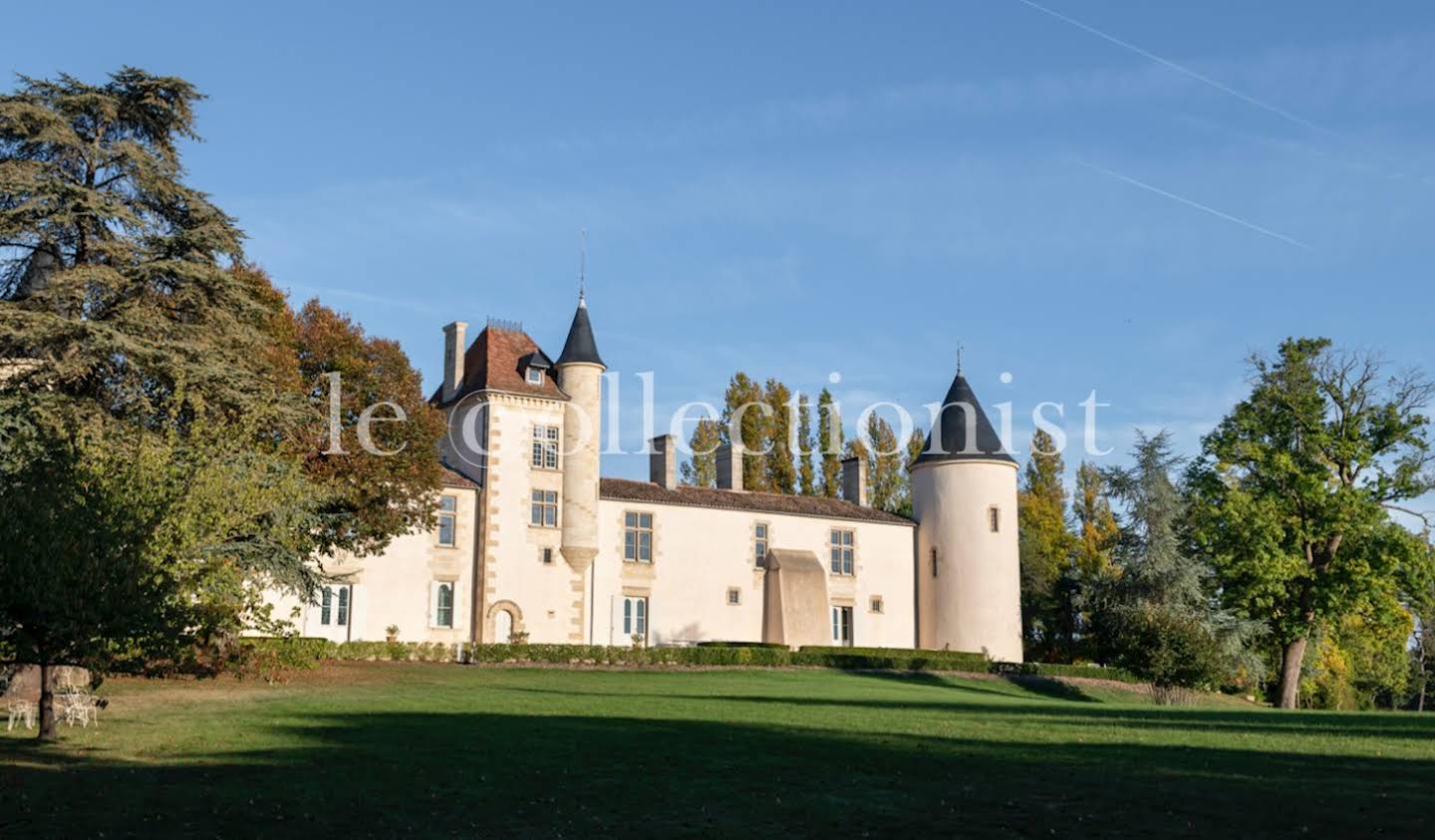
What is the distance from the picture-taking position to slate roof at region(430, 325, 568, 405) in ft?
142

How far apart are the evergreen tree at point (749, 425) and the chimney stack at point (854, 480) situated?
555 centimetres

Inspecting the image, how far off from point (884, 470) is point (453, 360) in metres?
26.6

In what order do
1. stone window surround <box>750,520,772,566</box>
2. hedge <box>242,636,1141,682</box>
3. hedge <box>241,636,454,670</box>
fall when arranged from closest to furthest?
hedge <box>241,636,454,670</box>, hedge <box>242,636,1141,682</box>, stone window surround <box>750,520,772,566</box>

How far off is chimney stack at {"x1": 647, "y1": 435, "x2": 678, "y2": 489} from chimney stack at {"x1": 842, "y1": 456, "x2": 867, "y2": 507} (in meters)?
8.65

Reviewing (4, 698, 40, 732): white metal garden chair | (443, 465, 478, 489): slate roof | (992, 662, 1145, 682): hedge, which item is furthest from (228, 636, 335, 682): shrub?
(992, 662, 1145, 682): hedge

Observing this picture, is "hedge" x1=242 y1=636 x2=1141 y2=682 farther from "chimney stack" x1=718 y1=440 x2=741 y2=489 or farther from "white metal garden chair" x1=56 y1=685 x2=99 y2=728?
"white metal garden chair" x1=56 y1=685 x2=99 y2=728

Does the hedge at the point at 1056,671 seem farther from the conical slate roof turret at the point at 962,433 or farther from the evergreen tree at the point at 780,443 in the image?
the evergreen tree at the point at 780,443

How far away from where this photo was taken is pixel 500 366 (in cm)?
4384

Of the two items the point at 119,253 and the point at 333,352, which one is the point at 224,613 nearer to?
the point at 119,253

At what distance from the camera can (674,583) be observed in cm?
4584

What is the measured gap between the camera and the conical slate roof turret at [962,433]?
1939 inches

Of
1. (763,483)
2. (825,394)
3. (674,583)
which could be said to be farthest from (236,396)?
(825,394)

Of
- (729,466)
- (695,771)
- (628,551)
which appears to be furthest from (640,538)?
(695,771)

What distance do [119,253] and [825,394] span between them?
134ft
